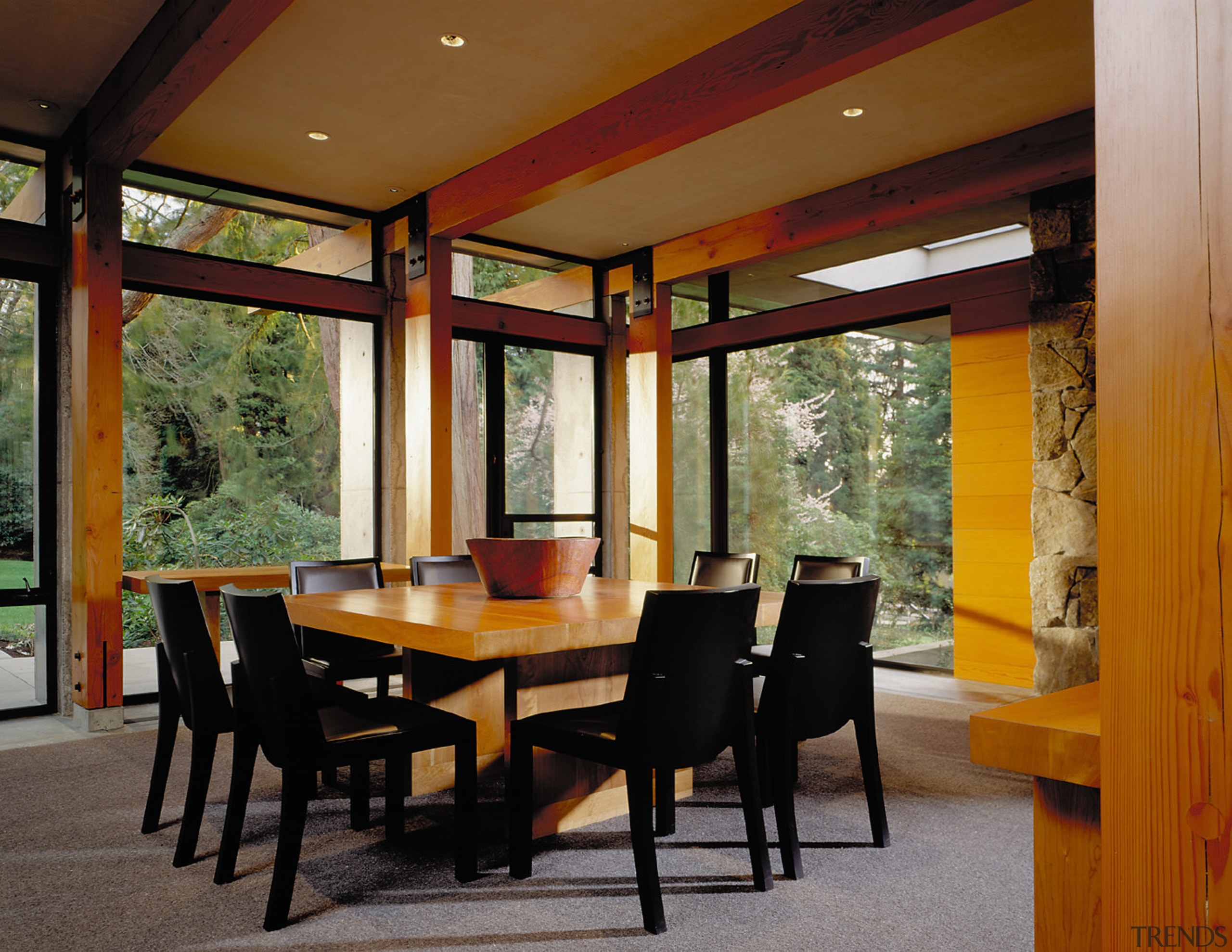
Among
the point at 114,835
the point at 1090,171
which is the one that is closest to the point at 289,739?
the point at 114,835

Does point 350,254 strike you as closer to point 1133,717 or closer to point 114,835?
point 114,835

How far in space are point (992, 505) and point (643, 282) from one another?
276cm

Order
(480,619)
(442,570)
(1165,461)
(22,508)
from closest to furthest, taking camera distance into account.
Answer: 1. (1165,461)
2. (480,619)
3. (442,570)
4. (22,508)

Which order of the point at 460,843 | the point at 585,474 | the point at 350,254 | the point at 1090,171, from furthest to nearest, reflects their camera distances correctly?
1. the point at 585,474
2. the point at 350,254
3. the point at 1090,171
4. the point at 460,843

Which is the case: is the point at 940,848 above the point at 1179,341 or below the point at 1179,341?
below

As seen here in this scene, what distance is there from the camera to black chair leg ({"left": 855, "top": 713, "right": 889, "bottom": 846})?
Result: 2658mm

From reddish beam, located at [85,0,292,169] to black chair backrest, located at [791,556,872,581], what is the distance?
2830mm

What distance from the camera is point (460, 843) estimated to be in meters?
2.42

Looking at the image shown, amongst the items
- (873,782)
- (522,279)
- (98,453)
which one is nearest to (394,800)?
(873,782)

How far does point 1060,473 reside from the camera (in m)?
4.62

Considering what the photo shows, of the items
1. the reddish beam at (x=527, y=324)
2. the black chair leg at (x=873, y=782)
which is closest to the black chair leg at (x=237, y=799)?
the black chair leg at (x=873, y=782)

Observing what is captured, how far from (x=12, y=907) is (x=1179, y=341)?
2700 millimetres

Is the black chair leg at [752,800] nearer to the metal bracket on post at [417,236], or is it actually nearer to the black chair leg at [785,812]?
the black chair leg at [785,812]

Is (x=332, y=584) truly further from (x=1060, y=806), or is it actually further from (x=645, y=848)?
(x=1060, y=806)
